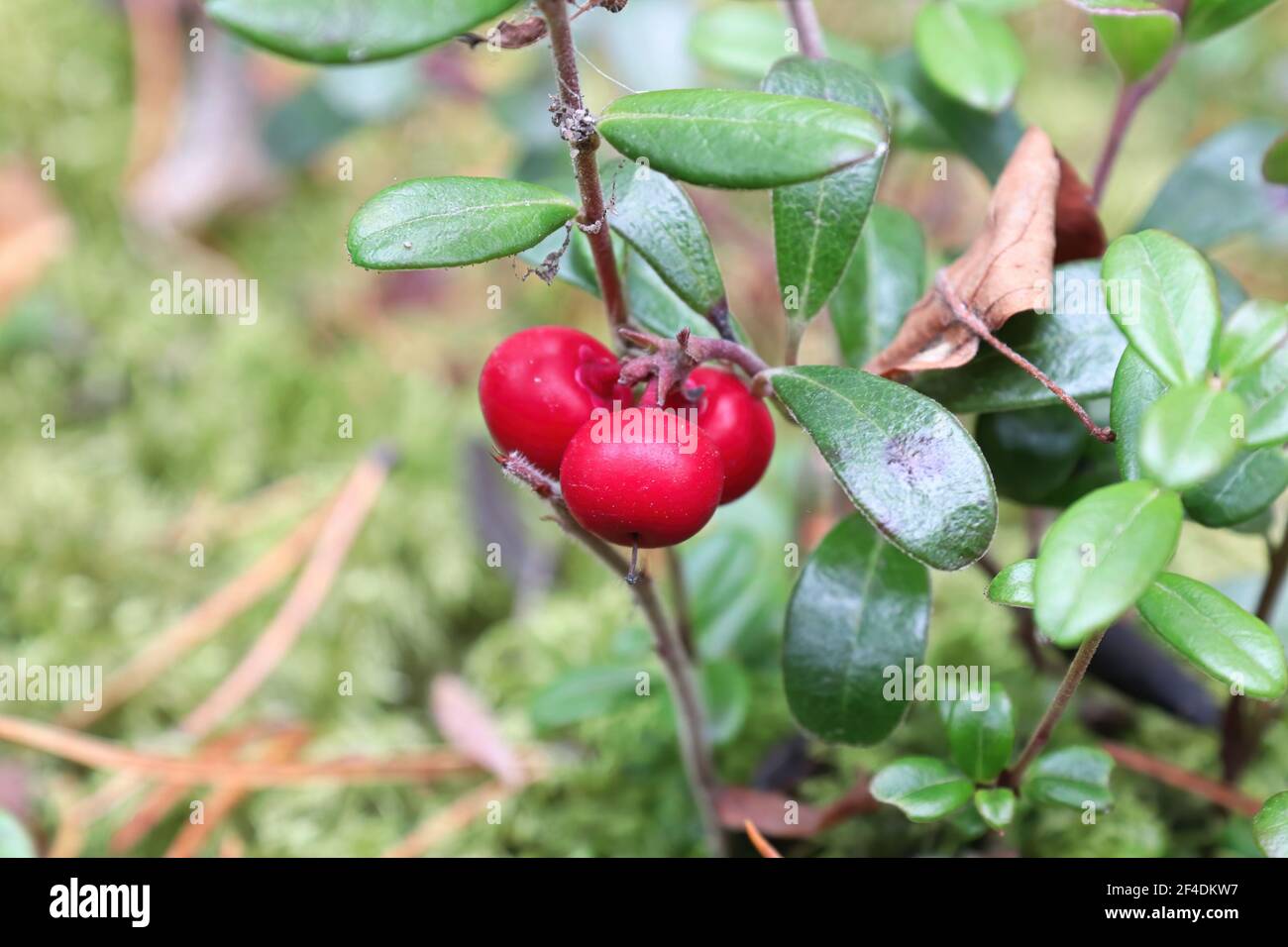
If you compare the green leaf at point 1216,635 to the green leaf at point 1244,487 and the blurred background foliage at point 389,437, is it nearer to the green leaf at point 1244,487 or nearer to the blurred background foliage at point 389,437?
the green leaf at point 1244,487

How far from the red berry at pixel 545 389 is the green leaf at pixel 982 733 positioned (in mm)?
430

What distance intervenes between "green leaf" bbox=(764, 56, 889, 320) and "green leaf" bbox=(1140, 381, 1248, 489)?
38cm

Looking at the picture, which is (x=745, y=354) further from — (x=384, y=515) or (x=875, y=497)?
(x=384, y=515)

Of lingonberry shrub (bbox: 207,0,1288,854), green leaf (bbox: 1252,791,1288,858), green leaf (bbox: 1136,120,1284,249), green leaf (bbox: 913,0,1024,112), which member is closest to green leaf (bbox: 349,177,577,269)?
lingonberry shrub (bbox: 207,0,1288,854)

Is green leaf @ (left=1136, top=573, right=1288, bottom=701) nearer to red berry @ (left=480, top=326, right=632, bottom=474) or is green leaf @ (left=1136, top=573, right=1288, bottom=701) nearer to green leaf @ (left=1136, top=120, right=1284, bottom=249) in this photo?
red berry @ (left=480, top=326, right=632, bottom=474)

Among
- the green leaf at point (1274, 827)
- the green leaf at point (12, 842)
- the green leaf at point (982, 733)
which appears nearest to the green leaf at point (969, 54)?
the green leaf at point (982, 733)

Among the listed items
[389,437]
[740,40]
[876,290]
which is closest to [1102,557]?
[876,290]

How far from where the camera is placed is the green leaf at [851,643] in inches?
40.8

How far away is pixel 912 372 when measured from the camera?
3.35ft

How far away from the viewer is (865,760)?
139 cm

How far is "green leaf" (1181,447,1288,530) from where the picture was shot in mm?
902

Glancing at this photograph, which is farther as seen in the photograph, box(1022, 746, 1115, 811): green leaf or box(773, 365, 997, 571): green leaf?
box(1022, 746, 1115, 811): green leaf

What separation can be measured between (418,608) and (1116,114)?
1.30m
